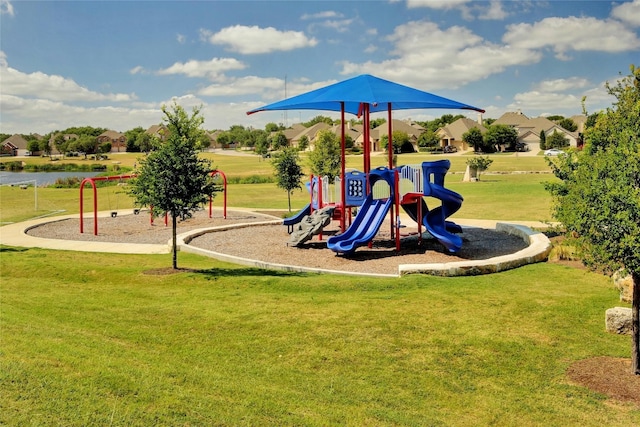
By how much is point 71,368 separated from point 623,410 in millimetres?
6702

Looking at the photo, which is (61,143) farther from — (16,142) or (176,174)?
(176,174)

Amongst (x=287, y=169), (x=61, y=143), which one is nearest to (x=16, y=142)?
(x=61, y=143)

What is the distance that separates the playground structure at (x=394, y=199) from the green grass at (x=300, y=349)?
3172mm

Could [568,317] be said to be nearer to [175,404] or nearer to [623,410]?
[623,410]

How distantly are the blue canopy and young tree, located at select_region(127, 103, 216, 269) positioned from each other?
3993 mm

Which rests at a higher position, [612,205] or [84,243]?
[612,205]

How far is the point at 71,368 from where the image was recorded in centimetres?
666

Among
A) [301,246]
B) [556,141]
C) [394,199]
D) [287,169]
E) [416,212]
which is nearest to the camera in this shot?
[394,199]

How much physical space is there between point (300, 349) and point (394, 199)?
914cm

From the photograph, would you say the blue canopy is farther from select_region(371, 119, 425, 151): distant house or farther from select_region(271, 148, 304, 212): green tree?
select_region(371, 119, 425, 151): distant house

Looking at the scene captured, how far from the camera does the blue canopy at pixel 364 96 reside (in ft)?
53.9

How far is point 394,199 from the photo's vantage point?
1711cm

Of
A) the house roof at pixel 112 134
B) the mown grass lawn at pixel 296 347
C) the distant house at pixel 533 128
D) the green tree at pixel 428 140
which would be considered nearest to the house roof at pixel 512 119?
the distant house at pixel 533 128

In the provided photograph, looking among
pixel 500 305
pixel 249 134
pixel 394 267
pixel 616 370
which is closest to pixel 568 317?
pixel 500 305
